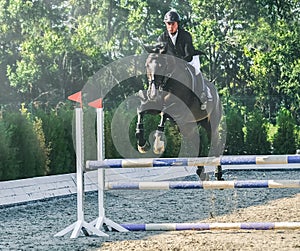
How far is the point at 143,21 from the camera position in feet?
95.9

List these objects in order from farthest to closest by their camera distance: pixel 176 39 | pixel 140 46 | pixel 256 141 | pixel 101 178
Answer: pixel 140 46 < pixel 256 141 < pixel 176 39 < pixel 101 178

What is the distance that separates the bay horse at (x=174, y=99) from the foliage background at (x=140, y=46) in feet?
37.3

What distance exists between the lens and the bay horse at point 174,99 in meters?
6.72

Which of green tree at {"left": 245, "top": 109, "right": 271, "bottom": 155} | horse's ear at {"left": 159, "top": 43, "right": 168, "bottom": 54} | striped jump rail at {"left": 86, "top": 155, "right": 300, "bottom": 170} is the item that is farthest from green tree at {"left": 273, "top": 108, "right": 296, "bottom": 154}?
striped jump rail at {"left": 86, "top": 155, "right": 300, "bottom": 170}

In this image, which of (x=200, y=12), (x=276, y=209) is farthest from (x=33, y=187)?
(x=200, y=12)

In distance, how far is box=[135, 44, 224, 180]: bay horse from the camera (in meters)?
6.72

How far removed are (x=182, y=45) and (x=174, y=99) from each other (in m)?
0.60

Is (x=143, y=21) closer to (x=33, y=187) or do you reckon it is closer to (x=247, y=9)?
(x=247, y=9)

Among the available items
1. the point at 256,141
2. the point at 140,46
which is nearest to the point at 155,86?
the point at 256,141

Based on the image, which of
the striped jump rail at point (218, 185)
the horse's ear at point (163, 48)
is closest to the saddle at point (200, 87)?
the horse's ear at point (163, 48)

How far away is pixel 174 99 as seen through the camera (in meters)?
6.98

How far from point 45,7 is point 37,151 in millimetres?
20741

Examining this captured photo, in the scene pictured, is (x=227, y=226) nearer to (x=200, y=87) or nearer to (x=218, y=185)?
(x=218, y=185)

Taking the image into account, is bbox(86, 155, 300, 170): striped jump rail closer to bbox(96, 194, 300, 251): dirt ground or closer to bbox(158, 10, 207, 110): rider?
bbox(96, 194, 300, 251): dirt ground
